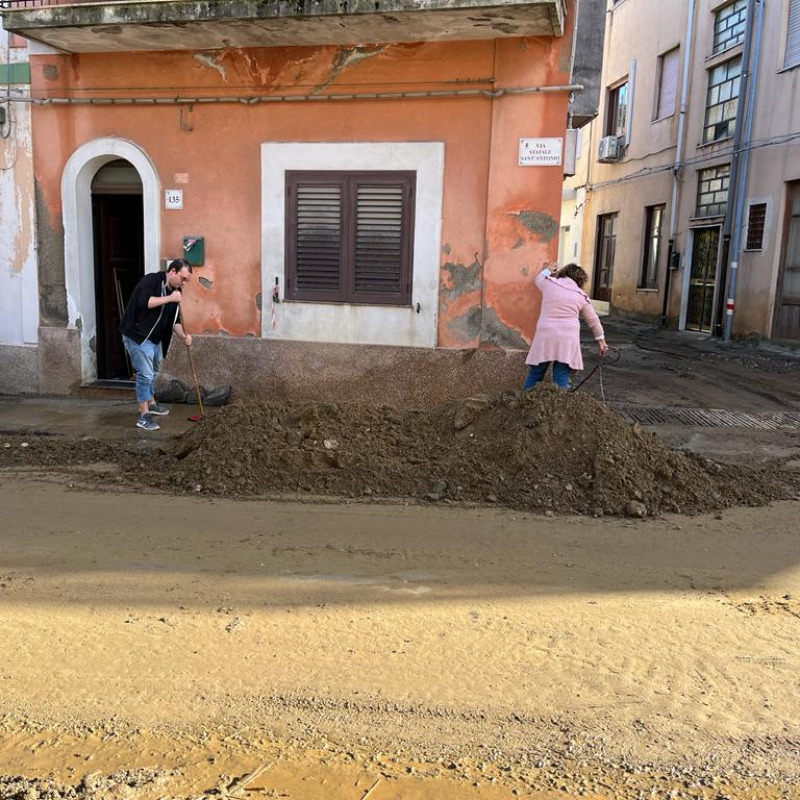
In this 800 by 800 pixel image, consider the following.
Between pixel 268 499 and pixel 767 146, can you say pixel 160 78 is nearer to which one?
pixel 268 499

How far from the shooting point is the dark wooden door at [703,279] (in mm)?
15789

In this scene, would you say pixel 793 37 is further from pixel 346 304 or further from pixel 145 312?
pixel 145 312

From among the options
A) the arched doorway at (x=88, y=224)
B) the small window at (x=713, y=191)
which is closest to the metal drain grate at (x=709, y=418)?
the arched doorway at (x=88, y=224)

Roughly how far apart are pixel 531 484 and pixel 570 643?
2.11 meters

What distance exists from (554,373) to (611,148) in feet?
48.4

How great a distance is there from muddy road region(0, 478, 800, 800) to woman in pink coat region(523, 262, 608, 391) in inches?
104

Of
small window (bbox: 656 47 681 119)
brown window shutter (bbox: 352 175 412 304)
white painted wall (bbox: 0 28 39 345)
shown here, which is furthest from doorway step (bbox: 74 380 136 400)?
small window (bbox: 656 47 681 119)

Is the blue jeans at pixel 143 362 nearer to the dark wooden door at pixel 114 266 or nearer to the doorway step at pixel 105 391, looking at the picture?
the doorway step at pixel 105 391

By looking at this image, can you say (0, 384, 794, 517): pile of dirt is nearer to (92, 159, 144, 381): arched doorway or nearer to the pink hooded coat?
the pink hooded coat

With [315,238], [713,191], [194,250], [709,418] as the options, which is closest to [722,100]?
[713,191]

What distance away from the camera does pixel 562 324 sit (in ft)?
23.6

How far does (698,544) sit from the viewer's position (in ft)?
14.9

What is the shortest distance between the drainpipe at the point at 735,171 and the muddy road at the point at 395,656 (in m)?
11.3

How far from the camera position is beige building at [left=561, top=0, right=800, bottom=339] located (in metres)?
13.4
